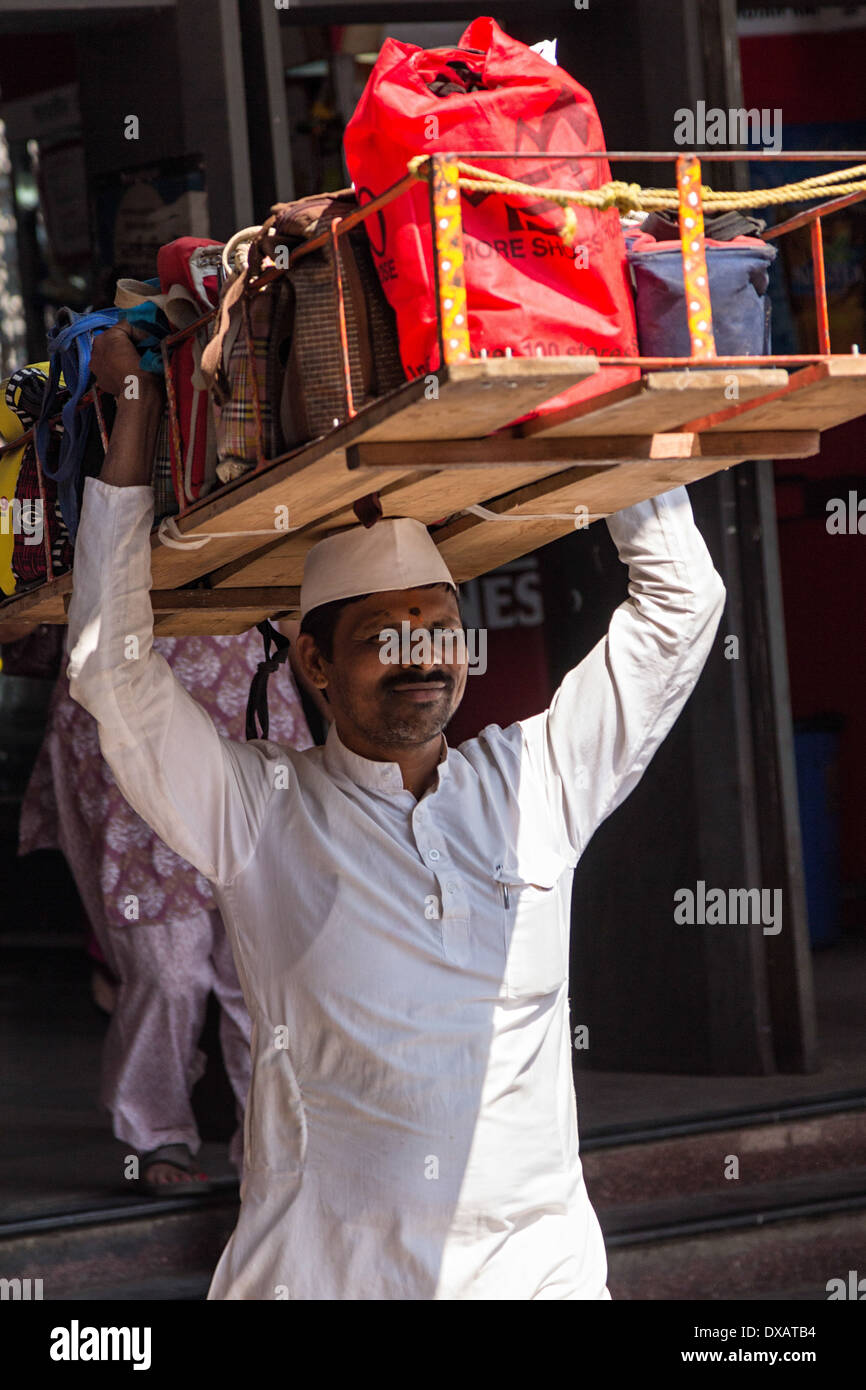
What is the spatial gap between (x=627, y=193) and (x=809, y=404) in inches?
12.0

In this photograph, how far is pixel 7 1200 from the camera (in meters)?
4.36

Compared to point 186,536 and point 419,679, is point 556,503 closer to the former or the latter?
point 419,679

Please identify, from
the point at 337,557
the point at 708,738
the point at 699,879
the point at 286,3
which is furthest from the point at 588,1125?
the point at 286,3

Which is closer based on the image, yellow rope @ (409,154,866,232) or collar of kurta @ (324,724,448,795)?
yellow rope @ (409,154,866,232)

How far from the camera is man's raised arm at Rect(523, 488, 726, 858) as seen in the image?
2721mm

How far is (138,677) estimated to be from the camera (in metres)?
A: 2.48

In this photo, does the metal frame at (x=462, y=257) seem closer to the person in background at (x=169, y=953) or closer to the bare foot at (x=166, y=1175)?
the person in background at (x=169, y=953)

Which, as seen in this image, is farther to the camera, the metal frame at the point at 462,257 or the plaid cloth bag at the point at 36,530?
the plaid cloth bag at the point at 36,530

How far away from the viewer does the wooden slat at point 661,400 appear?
183 centimetres

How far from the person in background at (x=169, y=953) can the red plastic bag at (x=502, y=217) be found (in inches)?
93.9

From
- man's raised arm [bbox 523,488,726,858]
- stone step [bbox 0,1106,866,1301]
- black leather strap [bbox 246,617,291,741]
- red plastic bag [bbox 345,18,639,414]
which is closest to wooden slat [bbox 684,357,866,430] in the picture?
red plastic bag [bbox 345,18,639,414]

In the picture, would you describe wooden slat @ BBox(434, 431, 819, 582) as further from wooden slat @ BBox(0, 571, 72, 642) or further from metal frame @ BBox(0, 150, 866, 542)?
wooden slat @ BBox(0, 571, 72, 642)

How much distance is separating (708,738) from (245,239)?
3.11m

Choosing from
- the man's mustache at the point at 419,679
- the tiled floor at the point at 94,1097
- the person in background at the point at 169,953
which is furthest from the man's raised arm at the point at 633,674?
the tiled floor at the point at 94,1097
